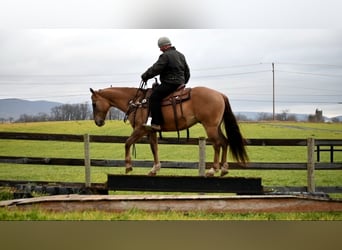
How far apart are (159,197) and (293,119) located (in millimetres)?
1212

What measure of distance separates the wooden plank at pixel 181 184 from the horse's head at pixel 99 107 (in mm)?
441

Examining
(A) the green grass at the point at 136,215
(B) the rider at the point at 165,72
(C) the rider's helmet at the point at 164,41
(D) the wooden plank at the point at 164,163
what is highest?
(C) the rider's helmet at the point at 164,41

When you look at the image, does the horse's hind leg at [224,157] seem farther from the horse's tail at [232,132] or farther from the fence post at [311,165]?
the fence post at [311,165]

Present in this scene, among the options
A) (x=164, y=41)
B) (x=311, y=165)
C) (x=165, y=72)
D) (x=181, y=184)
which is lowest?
(x=181, y=184)

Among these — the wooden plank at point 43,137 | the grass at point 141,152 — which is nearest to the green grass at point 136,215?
the grass at point 141,152

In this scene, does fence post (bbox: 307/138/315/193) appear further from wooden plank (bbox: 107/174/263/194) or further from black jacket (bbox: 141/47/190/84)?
black jacket (bbox: 141/47/190/84)

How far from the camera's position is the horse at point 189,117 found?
162 inches

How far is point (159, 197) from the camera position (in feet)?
13.5

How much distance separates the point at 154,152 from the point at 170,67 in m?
0.66

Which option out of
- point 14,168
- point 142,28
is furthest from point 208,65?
point 14,168

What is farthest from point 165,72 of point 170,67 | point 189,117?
point 189,117

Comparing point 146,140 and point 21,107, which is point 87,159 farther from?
point 21,107

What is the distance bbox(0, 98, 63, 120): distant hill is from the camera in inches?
165

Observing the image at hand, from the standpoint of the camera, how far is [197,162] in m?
4.25
